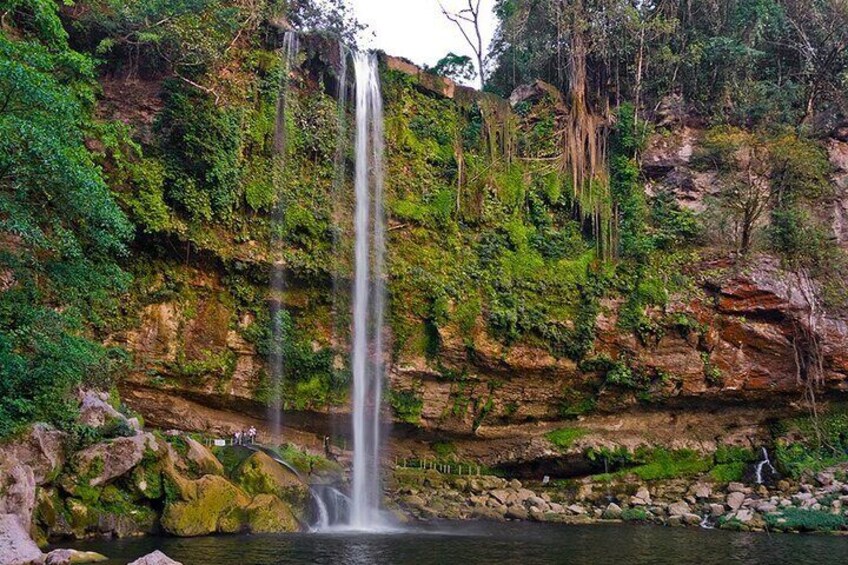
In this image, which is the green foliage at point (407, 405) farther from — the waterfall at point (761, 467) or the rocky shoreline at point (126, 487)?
the waterfall at point (761, 467)

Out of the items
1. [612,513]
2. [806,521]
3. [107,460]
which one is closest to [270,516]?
[107,460]

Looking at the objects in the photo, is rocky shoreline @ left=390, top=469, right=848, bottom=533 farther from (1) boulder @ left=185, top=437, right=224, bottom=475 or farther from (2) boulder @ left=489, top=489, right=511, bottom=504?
(1) boulder @ left=185, top=437, right=224, bottom=475

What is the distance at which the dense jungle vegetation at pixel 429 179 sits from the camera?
43.3ft

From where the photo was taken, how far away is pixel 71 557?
361 inches

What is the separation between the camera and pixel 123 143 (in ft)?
59.8

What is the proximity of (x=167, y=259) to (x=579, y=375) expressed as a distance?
1373cm

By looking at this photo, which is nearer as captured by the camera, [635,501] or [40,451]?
[40,451]

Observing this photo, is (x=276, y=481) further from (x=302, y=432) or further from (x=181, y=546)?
(x=302, y=432)

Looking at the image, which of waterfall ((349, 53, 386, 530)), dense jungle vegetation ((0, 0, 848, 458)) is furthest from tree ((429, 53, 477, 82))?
waterfall ((349, 53, 386, 530))

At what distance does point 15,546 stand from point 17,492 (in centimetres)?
140

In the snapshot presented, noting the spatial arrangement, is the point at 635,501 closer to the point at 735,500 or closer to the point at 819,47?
the point at 735,500

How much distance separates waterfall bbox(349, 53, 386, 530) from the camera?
19989 millimetres

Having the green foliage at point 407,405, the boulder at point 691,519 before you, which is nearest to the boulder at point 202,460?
the green foliage at point 407,405


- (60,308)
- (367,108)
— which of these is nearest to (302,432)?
(60,308)
